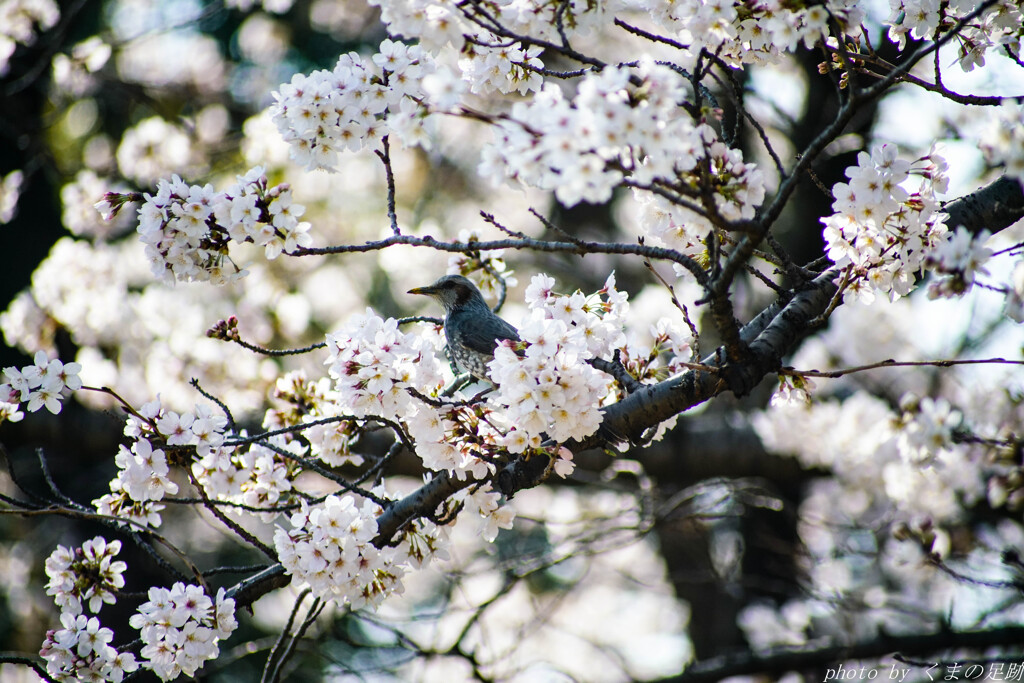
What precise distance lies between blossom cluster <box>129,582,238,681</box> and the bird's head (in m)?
1.87

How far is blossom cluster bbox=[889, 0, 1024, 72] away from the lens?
2500 mm

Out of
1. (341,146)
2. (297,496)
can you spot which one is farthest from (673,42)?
(297,496)

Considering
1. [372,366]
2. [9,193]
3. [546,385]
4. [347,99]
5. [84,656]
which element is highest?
[9,193]

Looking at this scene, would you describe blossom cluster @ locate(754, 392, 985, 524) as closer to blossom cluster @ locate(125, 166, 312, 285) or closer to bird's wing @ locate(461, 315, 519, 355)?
bird's wing @ locate(461, 315, 519, 355)

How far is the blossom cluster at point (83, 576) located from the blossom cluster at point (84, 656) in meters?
0.15

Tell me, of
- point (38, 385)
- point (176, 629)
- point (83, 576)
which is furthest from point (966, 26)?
point (83, 576)

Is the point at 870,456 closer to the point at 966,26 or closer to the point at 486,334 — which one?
the point at 486,334

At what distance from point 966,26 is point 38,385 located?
3298 mm

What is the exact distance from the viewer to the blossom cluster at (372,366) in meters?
2.17

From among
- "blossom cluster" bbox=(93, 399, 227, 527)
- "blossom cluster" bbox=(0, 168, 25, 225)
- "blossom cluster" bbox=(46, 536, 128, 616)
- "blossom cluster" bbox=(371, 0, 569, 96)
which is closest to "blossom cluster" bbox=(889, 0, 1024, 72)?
"blossom cluster" bbox=(371, 0, 569, 96)

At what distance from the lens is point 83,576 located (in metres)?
2.55

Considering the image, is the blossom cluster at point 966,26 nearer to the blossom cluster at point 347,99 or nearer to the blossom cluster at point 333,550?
the blossom cluster at point 347,99

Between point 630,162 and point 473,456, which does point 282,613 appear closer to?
point 473,456

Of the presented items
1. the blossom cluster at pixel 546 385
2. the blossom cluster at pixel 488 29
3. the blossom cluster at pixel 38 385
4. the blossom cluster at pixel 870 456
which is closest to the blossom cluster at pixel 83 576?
the blossom cluster at pixel 38 385
